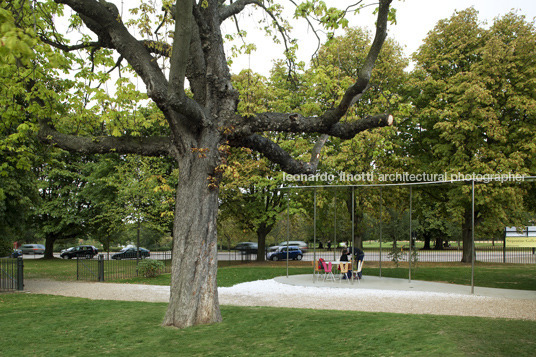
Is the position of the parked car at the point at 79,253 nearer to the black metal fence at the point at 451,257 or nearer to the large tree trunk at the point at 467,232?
the black metal fence at the point at 451,257

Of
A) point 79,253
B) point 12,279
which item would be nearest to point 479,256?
point 12,279

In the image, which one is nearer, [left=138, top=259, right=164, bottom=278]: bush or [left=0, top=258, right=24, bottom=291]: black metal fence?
[left=0, top=258, right=24, bottom=291]: black metal fence

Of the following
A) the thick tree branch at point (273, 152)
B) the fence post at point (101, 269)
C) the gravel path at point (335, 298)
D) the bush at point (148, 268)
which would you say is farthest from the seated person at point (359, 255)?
the fence post at point (101, 269)

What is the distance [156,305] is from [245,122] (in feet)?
19.0

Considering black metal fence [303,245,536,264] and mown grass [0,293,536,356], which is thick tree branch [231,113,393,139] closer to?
mown grass [0,293,536,356]

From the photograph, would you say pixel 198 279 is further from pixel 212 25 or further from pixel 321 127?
pixel 212 25

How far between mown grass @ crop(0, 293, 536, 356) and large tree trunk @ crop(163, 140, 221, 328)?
355 mm

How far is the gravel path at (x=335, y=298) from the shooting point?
1117 centimetres

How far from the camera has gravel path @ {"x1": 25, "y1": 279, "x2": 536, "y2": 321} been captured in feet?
36.7

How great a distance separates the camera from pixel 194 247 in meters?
8.38

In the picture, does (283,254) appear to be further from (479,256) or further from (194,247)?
(194,247)

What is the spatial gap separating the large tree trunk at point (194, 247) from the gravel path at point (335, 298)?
412 cm

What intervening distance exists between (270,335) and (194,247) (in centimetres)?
210

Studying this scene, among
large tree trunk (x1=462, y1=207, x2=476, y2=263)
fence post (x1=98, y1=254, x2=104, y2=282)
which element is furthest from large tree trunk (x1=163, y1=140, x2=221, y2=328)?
large tree trunk (x1=462, y1=207, x2=476, y2=263)
